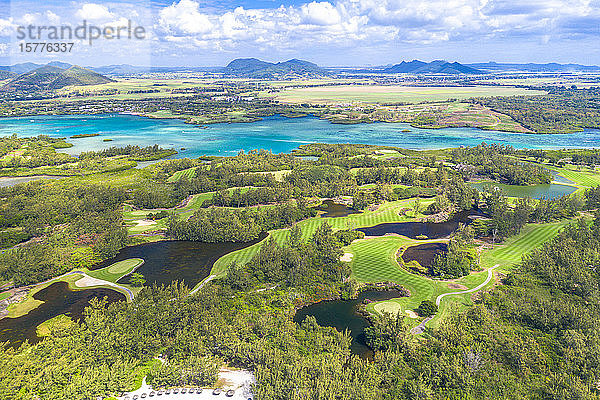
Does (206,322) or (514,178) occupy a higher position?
(514,178)

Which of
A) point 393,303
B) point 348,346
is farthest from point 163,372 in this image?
point 393,303

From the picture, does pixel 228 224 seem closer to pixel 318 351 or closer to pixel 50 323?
pixel 50 323

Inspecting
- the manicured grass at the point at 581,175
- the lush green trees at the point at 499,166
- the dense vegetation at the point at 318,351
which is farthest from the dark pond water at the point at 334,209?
the manicured grass at the point at 581,175

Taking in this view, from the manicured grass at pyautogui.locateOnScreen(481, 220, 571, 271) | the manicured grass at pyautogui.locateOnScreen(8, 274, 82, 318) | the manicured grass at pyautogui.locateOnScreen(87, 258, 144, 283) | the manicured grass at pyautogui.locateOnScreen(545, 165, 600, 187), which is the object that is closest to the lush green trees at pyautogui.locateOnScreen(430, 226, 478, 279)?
the manicured grass at pyautogui.locateOnScreen(481, 220, 571, 271)

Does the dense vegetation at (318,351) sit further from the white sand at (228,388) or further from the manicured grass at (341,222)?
the manicured grass at (341,222)

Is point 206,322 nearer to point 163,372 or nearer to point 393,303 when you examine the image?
point 163,372

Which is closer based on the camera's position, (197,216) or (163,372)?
(163,372)
